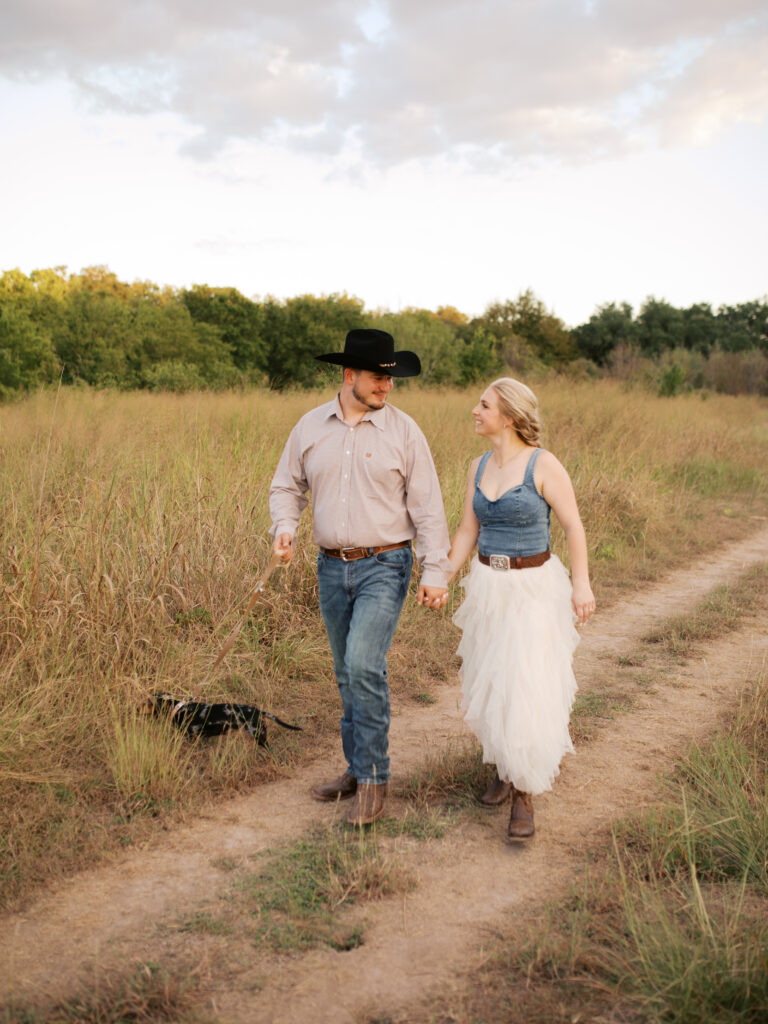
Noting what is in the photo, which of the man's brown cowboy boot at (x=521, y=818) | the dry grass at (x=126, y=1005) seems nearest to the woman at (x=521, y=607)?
the man's brown cowboy boot at (x=521, y=818)

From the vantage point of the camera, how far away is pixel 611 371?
18969 millimetres

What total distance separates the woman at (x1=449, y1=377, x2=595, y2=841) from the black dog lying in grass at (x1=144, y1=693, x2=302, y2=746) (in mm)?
1126

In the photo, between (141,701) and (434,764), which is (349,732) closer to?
(434,764)

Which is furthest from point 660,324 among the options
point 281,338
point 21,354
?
point 21,354

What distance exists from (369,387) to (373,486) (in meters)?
→ 0.41

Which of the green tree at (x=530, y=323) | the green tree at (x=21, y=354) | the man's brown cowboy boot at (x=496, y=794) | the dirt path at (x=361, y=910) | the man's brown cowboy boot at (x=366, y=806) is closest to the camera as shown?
the dirt path at (x=361, y=910)

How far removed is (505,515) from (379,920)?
5.23 feet

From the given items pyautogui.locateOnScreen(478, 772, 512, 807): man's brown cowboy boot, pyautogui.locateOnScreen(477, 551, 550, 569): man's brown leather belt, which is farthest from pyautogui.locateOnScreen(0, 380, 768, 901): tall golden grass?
pyautogui.locateOnScreen(477, 551, 550, 569): man's brown leather belt

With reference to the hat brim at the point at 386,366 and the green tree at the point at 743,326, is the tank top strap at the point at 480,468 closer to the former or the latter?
the hat brim at the point at 386,366

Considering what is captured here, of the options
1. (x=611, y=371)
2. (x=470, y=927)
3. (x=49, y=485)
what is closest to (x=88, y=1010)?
(x=470, y=927)

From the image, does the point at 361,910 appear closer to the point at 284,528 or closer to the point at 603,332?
the point at 284,528

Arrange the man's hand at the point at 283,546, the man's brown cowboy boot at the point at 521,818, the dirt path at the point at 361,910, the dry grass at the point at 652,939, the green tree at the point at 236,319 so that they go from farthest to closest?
the green tree at the point at 236,319 < the man's hand at the point at 283,546 < the man's brown cowboy boot at the point at 521,818 < the dirt path at the point at 361,910 < the dry grass at the point at 652,939

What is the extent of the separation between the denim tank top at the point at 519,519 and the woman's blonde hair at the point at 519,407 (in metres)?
0.11

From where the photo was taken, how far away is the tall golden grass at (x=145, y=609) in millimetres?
3611
